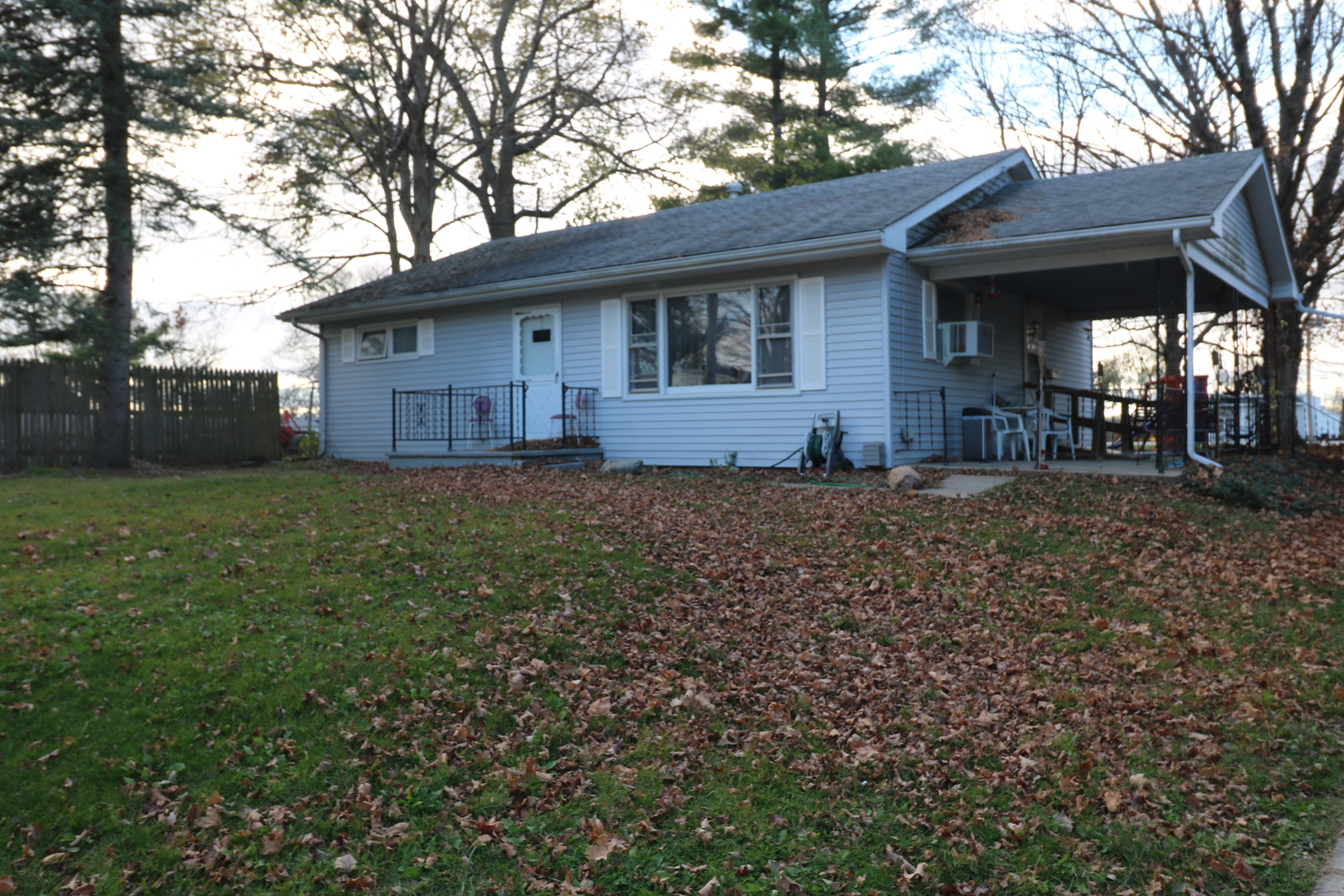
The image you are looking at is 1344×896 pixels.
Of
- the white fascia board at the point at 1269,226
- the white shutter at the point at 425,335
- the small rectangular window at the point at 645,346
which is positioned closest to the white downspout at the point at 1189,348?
the white fascia board at the point at 1269,226

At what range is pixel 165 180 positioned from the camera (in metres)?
13.6

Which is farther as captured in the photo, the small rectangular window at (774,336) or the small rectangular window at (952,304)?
the small rectangular window at (952,304)

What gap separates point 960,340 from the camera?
13219 mm

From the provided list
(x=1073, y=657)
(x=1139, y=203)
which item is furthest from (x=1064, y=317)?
(x=1073, y=657)

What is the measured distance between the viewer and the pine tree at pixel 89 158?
12.1 m

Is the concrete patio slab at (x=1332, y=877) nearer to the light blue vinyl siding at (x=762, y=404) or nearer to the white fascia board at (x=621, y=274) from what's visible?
the light blue vinyl siding at (x=762, y=404)

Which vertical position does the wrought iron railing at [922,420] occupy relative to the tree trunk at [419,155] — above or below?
below

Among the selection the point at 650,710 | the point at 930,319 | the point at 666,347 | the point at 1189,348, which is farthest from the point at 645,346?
the point at 650,710

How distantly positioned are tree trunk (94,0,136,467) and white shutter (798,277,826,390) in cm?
903

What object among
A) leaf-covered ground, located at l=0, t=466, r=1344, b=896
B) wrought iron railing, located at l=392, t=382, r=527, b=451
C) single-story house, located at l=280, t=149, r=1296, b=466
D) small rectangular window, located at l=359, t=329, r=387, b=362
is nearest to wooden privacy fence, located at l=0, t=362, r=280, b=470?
single-story house, located at l=280, t=149, r=1296, b=466

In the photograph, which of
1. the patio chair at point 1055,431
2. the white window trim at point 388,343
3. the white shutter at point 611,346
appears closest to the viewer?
the patio chair at point 1055,431

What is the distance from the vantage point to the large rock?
1019 centimetres

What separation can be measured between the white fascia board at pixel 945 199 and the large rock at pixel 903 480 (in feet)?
9.14

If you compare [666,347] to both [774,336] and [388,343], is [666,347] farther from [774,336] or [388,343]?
[388,343]
